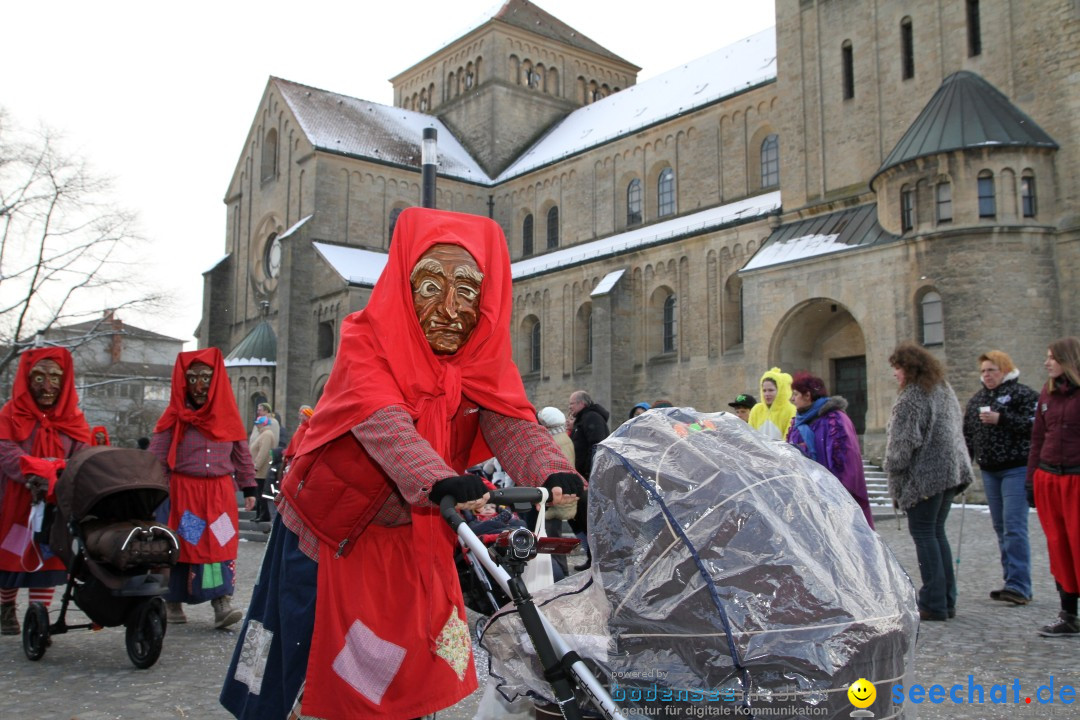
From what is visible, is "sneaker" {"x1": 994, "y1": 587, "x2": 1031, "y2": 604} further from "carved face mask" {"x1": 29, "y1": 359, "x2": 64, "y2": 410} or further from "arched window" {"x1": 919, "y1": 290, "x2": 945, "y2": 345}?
"arched window" {"x1": 919, "y1": 290, "x2": 945, "y2": 345}

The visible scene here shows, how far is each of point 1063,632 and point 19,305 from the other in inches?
1101

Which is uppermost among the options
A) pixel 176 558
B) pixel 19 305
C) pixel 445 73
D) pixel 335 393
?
pixel 445 73

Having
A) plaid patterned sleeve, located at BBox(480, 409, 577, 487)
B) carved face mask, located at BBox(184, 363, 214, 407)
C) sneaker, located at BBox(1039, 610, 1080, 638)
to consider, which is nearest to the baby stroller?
carved face mask, located at BBox(184, 363, 214, 407)

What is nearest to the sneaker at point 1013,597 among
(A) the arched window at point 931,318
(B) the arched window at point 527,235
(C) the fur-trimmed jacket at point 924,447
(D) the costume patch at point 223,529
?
(C) the fur-trimmed jacket at point 924,447

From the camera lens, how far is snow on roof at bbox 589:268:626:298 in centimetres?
2997

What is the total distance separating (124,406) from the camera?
148ft

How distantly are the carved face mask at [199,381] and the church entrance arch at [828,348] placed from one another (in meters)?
18.2

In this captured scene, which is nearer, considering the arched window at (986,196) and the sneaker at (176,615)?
the sneaker at (176,615)

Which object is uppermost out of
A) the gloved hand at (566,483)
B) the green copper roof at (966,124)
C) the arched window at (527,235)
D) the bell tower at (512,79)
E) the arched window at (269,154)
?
the bell tower at (512,79)

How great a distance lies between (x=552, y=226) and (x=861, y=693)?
36615 mm

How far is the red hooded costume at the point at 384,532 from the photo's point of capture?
2781mm

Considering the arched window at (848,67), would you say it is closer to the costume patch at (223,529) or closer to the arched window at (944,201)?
the arched window at (944,201)

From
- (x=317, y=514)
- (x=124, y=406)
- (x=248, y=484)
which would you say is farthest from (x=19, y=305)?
(x=317, y=514)

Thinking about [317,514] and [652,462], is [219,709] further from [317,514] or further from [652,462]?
[652,462]
